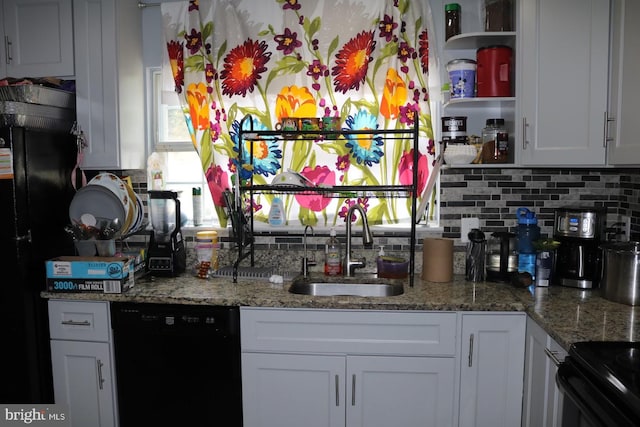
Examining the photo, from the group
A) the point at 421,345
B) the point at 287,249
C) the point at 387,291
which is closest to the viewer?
the point at 421,345

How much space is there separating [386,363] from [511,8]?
165 cm

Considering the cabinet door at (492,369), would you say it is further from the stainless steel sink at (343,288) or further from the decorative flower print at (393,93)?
the decorative flower print at (393,93)

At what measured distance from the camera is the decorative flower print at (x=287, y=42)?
2.50 m

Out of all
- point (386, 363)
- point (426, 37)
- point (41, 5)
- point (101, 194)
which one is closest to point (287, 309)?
point (386, 363)

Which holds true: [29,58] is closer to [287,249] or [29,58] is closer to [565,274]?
[287,249]

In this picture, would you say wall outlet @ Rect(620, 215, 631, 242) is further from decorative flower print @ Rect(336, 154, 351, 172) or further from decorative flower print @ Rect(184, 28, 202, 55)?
decorative flower print @ Rect(184, 28, 202, 55)

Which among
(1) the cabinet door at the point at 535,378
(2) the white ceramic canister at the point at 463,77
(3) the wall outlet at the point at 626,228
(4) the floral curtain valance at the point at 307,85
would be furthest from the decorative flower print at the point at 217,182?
(3) the wall outlet at the point at 626,228

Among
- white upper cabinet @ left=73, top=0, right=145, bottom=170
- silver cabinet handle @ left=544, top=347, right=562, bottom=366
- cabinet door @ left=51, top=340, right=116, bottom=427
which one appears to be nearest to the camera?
silver cabinet handle @ left=544, top=347, right=562, bottom=366

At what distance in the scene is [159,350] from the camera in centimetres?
213

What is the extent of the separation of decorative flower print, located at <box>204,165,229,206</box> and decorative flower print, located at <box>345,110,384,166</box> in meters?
0.65

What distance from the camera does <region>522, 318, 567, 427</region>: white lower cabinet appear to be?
1.66 meters

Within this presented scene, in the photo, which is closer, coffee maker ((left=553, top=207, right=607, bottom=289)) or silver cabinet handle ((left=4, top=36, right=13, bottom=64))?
coffee maker ((left=553, top=207, right=607, bottom=289))

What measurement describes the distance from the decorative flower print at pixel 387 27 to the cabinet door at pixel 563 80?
58 centimetres

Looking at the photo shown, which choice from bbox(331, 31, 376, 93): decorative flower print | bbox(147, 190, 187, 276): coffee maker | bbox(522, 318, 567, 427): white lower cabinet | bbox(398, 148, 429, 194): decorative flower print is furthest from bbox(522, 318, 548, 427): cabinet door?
bbox(147, 190, 187, 276): coffee maker
